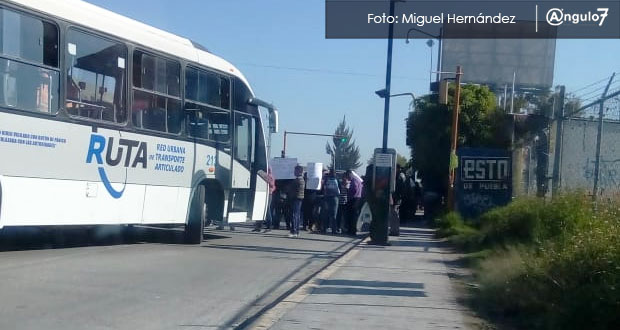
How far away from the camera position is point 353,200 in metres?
22.6

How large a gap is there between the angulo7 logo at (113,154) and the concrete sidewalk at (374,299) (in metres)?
3.77

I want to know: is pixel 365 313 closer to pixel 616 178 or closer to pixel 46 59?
pixel 616 178

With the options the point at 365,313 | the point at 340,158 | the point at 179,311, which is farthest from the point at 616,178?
the point at 340,158

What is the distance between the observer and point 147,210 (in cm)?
1441

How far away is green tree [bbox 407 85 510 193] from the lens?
31.2m

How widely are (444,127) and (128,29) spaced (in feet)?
63.5

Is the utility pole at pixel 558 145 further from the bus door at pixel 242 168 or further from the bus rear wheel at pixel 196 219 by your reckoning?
the bus rear wheel at pixel 196 219

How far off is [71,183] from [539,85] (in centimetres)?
2631

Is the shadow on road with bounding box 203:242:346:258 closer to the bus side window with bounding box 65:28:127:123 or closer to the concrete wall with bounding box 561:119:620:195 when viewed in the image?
the bus side window with bounding box 65:28:127:123

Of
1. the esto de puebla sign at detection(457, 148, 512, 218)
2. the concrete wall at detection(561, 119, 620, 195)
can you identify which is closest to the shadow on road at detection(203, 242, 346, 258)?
the concrete wall at detection(561, 119, 620, 195)

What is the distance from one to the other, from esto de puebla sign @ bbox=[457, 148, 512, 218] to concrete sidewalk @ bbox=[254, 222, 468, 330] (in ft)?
20.5

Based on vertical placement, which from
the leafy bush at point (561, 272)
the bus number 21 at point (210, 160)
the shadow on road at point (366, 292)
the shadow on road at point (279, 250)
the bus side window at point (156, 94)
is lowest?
the shadow on road at point (279, 250)

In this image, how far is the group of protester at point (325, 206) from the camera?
71.4 ft

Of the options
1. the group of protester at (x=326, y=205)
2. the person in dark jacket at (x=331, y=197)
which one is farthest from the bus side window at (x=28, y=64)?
the person in dark jacket at (x=331, y=197)
